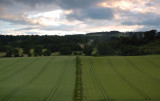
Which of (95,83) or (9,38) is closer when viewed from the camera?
(95,83)

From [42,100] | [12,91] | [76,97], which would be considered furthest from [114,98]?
[12,91]

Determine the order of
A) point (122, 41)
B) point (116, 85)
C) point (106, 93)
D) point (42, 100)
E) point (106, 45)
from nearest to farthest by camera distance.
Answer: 1. point (42, 100)
2. point (106, 93)
3. point (116, 85)
4. point (106, 45)
5. point (122, 41)

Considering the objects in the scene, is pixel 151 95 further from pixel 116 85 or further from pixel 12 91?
pixel 12 91

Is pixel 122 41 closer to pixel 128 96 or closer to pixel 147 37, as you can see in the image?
pixel 147 37

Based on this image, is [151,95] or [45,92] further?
[45,92]

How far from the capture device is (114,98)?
59.0ft

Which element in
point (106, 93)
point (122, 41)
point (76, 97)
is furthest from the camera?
point (122, 41)

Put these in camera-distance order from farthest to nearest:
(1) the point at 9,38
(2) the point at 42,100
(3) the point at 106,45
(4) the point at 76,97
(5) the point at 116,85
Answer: (1) the point at 9,38 → (3) the point at 106,45 → (5) the point at 116,85 → (4) the point at 76,97 → (2) the point at 42,100

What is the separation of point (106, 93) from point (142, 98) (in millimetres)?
4087

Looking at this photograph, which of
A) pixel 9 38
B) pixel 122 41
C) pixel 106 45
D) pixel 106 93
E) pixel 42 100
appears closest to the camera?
pixel 42 100

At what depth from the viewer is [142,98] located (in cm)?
1797

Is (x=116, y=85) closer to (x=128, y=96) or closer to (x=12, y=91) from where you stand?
(x=128, y=96)

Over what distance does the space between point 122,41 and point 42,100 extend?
92.0 metres

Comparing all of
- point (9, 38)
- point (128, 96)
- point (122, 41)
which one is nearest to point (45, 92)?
point (128, 96)
